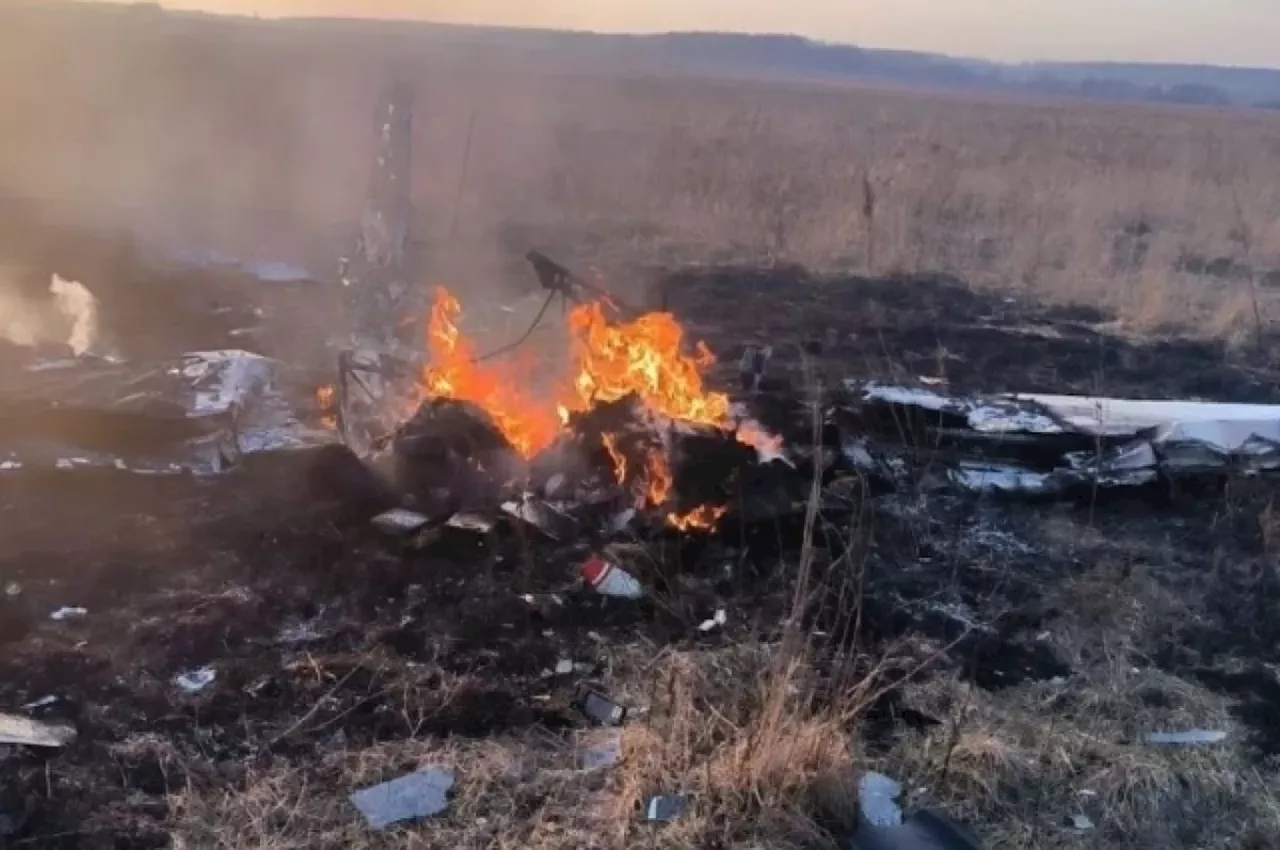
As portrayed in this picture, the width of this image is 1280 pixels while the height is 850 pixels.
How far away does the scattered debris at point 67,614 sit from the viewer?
17.2 feet

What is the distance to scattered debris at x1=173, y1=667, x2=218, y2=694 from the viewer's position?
474 cm

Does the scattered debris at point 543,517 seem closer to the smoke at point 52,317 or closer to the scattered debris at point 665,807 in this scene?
the scattered debris at point 665,807

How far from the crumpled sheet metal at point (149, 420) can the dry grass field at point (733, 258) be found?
6.45 ft

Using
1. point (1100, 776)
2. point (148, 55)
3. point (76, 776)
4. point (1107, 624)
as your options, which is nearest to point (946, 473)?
point (1107, 624)

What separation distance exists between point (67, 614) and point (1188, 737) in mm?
5256

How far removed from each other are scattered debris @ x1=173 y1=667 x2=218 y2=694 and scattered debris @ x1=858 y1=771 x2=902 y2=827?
2.88 m

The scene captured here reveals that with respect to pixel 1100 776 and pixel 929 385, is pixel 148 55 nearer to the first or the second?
pixel 929 385

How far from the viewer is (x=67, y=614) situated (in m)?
5.27

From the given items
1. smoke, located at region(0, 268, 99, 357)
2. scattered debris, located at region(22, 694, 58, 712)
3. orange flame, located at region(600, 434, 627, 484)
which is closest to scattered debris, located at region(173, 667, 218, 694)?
scattered debris, located at region(22, 694, 58, 712)

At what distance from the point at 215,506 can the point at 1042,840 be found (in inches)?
196

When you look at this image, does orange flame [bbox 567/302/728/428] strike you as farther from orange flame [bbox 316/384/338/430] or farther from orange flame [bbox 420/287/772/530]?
Result: orange flame [bbox 316/384/338/430]

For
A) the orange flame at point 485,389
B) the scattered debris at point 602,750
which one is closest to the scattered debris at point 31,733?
the scattered debris at point 602,750

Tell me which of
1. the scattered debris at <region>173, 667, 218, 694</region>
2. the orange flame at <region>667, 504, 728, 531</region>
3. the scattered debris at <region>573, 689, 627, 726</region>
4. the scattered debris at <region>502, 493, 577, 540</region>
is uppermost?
the orange flame at <region>667, 504, 728, 531</region>

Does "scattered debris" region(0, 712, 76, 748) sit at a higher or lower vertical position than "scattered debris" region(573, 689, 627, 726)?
lower
